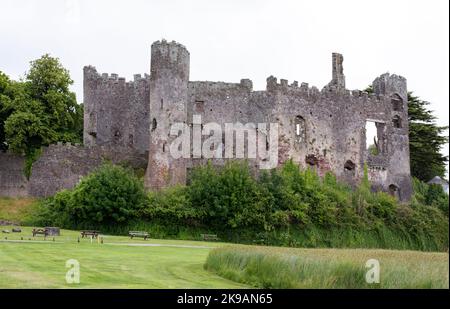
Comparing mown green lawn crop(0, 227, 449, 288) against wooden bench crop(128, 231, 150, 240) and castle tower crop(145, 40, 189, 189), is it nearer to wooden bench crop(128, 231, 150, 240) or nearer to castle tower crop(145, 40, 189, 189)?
wooden bench crop(128, 231, 150, 240)

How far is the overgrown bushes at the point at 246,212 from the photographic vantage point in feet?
124

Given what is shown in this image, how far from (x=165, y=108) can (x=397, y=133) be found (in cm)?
1842

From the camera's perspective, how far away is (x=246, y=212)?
3809 cm

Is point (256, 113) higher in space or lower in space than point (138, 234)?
higher

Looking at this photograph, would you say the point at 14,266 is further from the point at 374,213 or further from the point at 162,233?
the point at 374,213

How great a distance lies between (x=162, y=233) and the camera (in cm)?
3759

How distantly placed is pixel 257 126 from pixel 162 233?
475 inches

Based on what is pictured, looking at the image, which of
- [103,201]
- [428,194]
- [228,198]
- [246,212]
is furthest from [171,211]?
[428,194]

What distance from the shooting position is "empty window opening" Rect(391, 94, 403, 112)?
172ft

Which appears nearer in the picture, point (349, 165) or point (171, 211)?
point (171, 211)

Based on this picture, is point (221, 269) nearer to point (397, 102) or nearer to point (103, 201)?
point (103, 201)

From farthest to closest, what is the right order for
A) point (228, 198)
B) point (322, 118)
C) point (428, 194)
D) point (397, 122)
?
point (397, 122) → point (322, 118) → point (428, 194) → point (228, 198)

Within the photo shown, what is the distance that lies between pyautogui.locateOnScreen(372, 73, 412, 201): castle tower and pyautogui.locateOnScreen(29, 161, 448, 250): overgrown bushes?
7693 millimetres
